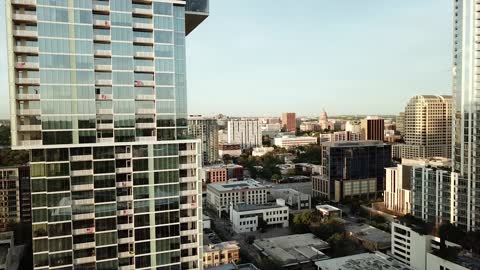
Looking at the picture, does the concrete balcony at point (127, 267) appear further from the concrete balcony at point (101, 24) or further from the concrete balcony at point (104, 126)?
the concrete balcony at point (101, 24)

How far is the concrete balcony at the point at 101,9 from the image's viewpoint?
10252 mm

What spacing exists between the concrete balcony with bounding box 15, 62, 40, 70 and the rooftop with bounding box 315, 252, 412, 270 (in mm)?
14805

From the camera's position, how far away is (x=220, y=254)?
65.8 feet

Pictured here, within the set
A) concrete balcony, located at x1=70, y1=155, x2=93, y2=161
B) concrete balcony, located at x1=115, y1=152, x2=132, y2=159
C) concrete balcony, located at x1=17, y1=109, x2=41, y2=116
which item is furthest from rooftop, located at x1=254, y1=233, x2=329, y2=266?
concrete balcony, located at x1=17, y1=109, x2=41, y2=116

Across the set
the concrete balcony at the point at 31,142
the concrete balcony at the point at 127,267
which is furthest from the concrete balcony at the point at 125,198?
the concrete balcony at the point at 31,142

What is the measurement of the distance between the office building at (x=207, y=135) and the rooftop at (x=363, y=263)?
36.4 meters

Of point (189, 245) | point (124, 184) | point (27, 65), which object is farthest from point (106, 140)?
point (189, 245)

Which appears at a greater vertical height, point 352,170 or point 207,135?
point 207,135

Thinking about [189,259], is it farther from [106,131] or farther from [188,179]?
[106,131]

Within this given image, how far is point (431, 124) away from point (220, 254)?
35308mm

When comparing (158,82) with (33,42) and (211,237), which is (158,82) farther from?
(211,237)

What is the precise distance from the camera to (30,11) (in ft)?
32.3

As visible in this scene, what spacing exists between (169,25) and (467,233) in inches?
705

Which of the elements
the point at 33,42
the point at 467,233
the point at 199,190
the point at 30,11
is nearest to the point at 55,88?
the point at 33,42
